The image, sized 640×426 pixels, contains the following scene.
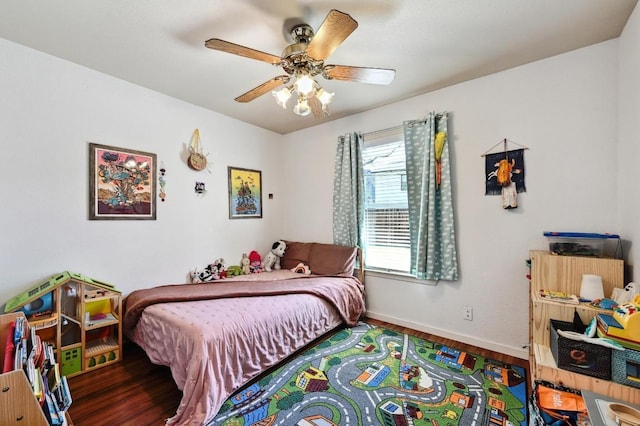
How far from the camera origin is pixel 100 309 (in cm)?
227

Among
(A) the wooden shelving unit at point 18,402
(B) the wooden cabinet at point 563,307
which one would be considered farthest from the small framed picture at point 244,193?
(B) the wooden cabinet at point 563,307

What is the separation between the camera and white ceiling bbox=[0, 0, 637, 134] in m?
1.57

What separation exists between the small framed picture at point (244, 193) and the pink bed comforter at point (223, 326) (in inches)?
41.8

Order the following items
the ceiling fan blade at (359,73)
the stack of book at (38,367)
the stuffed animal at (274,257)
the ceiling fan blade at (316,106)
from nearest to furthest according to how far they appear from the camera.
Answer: the stack of book at (38,367), the ceiling fan blade at (359,73), the ceiling fan blade at (316,106), the stuffed animal at (274,257)

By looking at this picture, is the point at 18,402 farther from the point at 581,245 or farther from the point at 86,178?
the point at 581,245

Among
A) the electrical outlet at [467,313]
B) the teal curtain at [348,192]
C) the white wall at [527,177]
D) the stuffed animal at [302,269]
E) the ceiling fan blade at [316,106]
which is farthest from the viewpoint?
the stuffed animal at [302,269]

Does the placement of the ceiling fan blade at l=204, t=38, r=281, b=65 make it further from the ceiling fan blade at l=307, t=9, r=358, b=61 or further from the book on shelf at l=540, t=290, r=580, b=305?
the book on shelf at l=540, t=290, r=580, b=305

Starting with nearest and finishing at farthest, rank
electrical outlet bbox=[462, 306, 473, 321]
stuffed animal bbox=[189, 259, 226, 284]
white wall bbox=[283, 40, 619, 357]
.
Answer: white wall bbox=[283, 40, 619, 357] → electrical outlet bbox=[462, 306, 473, 321] → stuffed animal bbox=[189, 259, 226, 284]

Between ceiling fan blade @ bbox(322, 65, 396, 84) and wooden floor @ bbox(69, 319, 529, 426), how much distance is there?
2.36 metres

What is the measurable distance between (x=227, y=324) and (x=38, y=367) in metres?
0.90

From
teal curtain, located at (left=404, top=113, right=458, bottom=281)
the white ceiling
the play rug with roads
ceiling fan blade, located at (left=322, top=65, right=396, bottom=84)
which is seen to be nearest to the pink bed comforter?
the play rug with roads

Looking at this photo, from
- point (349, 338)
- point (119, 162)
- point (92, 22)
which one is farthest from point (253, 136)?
point (349, 338)

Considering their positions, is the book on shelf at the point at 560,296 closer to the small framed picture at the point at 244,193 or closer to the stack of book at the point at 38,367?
the stack of book at the point at 38,367

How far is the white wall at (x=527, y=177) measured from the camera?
193cm
